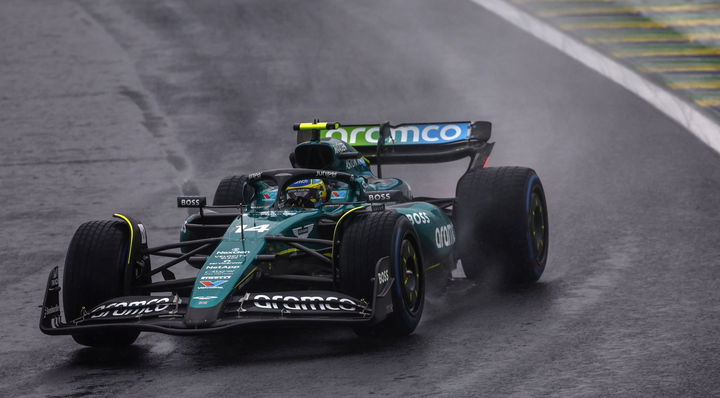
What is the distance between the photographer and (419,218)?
419 inches

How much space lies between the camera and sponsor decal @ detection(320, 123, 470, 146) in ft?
42.3

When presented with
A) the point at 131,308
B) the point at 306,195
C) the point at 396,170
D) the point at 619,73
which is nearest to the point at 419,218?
the point at 306,195

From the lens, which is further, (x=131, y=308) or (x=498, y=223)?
(x=498, y=223)

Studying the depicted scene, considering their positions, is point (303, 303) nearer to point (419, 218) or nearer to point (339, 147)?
point (419, 218)

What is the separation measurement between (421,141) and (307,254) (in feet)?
11.1

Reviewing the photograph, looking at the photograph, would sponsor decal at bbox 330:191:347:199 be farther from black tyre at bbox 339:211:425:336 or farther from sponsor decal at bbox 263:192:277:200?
black tyre at bbox 339:211:425:336

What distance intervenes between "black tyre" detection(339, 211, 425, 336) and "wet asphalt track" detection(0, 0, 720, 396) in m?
0.22

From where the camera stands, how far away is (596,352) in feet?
28.3

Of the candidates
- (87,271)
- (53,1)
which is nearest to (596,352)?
(87,271)

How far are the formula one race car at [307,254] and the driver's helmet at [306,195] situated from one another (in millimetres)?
12

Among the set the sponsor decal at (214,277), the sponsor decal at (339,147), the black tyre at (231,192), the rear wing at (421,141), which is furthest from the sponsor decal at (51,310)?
the rear wing at (421,141)

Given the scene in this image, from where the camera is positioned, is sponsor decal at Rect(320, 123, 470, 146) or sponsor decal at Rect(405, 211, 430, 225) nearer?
sponsor decal at Rect(405, 211, 430, 225)

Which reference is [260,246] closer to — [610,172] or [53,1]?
[610,172]

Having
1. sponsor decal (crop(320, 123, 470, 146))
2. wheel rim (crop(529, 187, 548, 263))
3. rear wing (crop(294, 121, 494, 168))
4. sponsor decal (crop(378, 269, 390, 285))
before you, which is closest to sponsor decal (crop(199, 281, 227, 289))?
sponsor decal (crop(378, 269, 390, 285))
